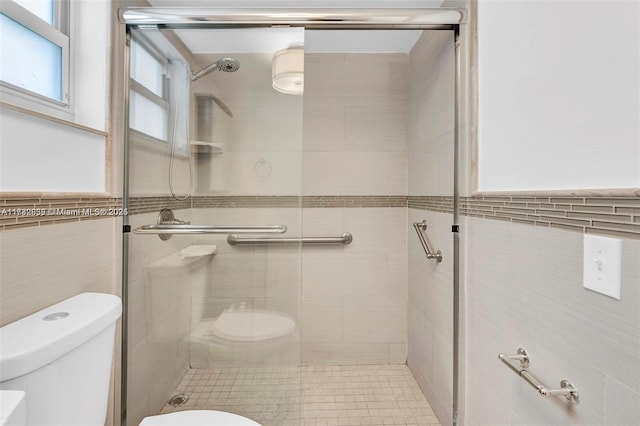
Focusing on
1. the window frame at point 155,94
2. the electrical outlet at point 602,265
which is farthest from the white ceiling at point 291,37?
the electrical outlet at point 602,265

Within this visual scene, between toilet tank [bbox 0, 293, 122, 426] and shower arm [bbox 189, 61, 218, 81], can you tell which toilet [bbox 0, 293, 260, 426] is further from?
shower arm [bbox 189, 61, 218, 81]

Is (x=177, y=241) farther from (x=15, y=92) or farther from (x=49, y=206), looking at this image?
(x=15, y=92)

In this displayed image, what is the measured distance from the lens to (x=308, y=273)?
2080mm

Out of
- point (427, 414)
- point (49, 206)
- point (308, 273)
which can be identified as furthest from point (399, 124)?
point (49, 206)

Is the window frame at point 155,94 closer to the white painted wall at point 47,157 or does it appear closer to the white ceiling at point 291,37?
the white ceiling at point 291,37

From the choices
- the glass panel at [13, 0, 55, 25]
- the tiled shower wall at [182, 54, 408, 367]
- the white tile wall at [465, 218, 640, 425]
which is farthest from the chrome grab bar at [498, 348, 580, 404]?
the glass panel at [13, 0, 55, 25]

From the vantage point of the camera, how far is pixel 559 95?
0.80 m

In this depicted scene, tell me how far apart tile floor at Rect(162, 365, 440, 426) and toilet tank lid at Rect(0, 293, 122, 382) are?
1.86 feet

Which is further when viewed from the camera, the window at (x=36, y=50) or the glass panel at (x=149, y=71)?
the glass panel at (x=149, y=71)

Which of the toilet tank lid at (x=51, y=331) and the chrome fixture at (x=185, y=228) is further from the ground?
the chrome fixture at (x=185, y=228)

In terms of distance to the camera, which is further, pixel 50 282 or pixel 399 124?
pixel 399 124

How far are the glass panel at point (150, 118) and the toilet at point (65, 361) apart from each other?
71 cm

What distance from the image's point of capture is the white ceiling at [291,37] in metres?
1.32

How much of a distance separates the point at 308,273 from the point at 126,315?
1.05 meters
